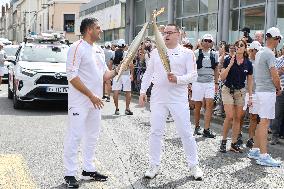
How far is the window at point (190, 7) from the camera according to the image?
23.6 m

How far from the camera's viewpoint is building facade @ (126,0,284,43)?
53.3 ft

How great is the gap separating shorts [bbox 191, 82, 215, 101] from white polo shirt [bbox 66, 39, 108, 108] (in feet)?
13.9

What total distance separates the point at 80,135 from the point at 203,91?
4.46 m

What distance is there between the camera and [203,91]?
33.4 feet

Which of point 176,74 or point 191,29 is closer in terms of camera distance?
point 176,74

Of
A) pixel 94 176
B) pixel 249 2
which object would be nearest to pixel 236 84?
pixel 94 176

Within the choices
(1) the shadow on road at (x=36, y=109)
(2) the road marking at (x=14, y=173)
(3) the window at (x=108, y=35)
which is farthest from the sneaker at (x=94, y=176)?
(3) the window at (x=108, y=35)

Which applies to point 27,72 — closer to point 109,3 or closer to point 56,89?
point 56,89

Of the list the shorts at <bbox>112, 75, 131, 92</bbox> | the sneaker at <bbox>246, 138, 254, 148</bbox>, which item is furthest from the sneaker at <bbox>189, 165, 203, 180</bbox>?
the shorts at <bbox>112, 75, 131, 92</bbox>

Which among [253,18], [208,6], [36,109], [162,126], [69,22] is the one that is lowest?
[36,109]

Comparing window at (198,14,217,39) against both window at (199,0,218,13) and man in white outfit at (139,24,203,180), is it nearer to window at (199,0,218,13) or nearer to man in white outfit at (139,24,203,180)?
window at (199,0,218,13)

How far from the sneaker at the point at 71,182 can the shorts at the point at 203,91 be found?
4.64 m

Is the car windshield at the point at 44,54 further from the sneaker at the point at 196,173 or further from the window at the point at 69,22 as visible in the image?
the window at the point at 69,22

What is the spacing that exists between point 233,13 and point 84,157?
14204 millimetres
